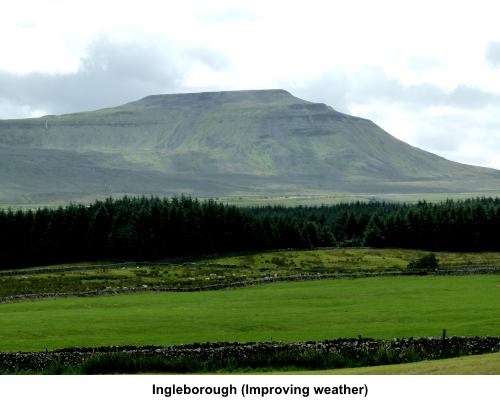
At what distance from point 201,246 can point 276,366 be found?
104425 mm

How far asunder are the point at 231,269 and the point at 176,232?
102ft

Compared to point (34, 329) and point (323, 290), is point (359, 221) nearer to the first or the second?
point (323, 290)

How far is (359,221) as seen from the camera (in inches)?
7761

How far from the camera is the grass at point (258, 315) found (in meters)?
57.0

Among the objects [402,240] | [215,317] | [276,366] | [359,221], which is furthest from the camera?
[359,221]

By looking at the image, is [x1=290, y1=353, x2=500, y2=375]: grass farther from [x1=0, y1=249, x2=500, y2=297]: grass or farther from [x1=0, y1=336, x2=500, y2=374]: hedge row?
[x1=0, y1=249, x2=500, y2=297]: grass

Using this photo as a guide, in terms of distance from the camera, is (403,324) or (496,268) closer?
(403,324)

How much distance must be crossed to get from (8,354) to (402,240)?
123 metres

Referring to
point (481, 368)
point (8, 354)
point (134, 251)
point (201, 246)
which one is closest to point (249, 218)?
point (201, 246)

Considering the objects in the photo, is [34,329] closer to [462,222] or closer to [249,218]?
[249,218]

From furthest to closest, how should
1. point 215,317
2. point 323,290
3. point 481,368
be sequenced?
1. point 323,290
2. point 215,317
3. point 481,368

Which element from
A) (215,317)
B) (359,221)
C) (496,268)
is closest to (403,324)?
(215,317)

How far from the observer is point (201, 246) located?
151375 millimetres

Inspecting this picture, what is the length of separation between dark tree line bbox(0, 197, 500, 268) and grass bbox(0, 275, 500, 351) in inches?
2318
